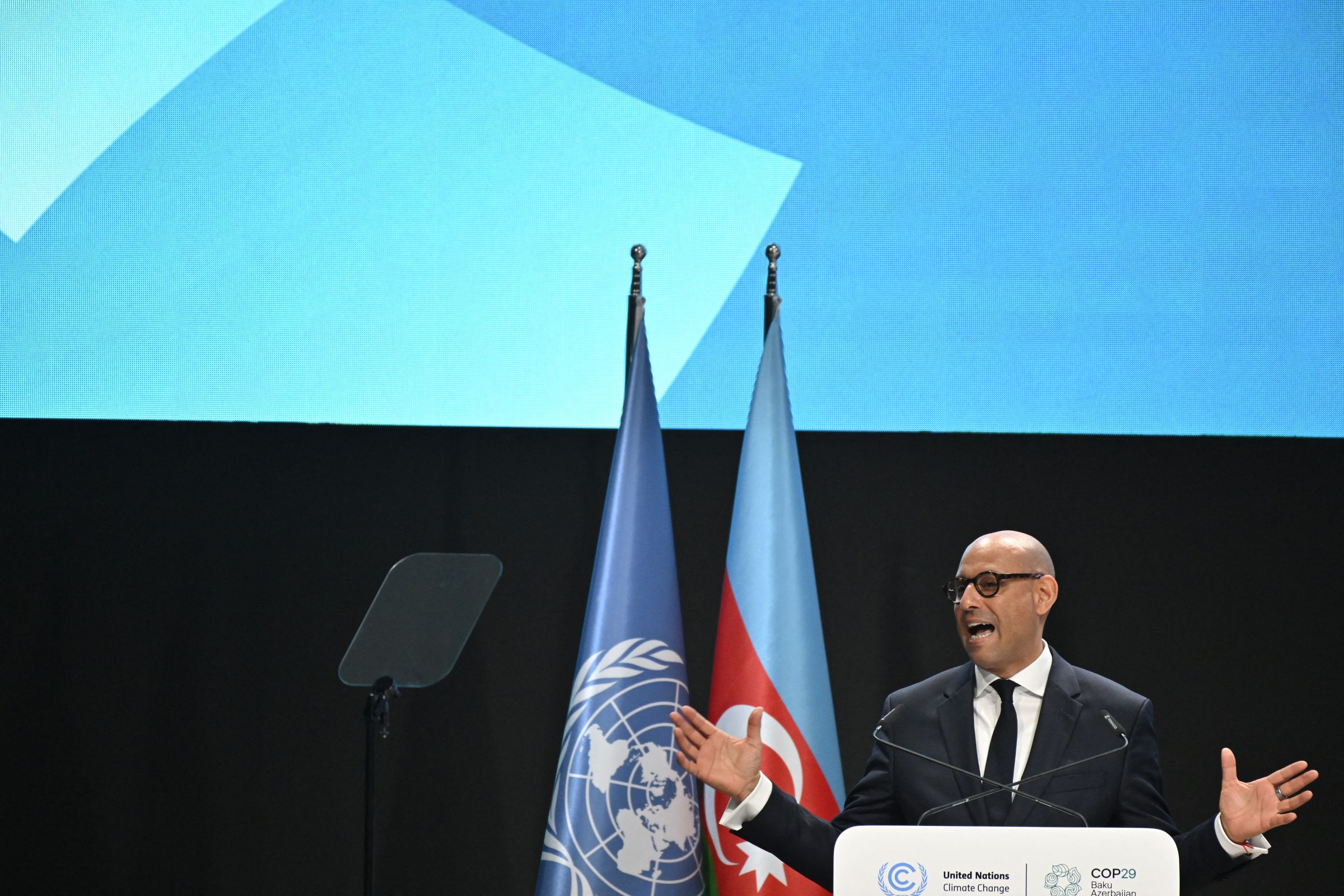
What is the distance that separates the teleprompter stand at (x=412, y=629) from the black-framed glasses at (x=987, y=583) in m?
1.09

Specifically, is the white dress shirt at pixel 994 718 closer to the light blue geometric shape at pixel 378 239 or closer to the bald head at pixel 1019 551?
the bald head at pixel 1019 551

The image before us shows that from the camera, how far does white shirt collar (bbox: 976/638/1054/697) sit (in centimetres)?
246

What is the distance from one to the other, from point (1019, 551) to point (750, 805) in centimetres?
78

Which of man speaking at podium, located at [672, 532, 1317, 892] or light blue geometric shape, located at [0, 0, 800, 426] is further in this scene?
light blue geometric shape, located at [0, 0, 800, 426]

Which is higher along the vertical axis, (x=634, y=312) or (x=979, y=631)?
(x=634, y=312)

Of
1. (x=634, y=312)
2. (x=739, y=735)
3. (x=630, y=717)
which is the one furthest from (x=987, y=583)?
(x=634, y=312)

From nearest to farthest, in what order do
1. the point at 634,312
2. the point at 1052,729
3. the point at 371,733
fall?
the point at 1052,729, the point at 371,733, the point at 634,312

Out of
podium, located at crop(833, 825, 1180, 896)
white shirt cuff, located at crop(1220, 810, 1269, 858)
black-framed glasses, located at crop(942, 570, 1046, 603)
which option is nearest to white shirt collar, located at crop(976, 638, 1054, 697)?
black-framed glasses, located at crop(942, 570, 1046, 603)

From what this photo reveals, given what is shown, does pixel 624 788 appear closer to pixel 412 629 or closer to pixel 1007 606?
pixel 412 629

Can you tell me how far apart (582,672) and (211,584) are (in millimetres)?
1299

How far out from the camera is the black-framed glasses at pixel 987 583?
8.07ft

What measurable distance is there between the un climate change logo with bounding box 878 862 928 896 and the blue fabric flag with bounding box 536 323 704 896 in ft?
4.76

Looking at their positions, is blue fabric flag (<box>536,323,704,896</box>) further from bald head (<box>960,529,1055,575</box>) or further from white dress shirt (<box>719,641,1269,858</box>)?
bald head (<box>960,529,1055,575</box>)

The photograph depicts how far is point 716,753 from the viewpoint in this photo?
2209 millimetres
